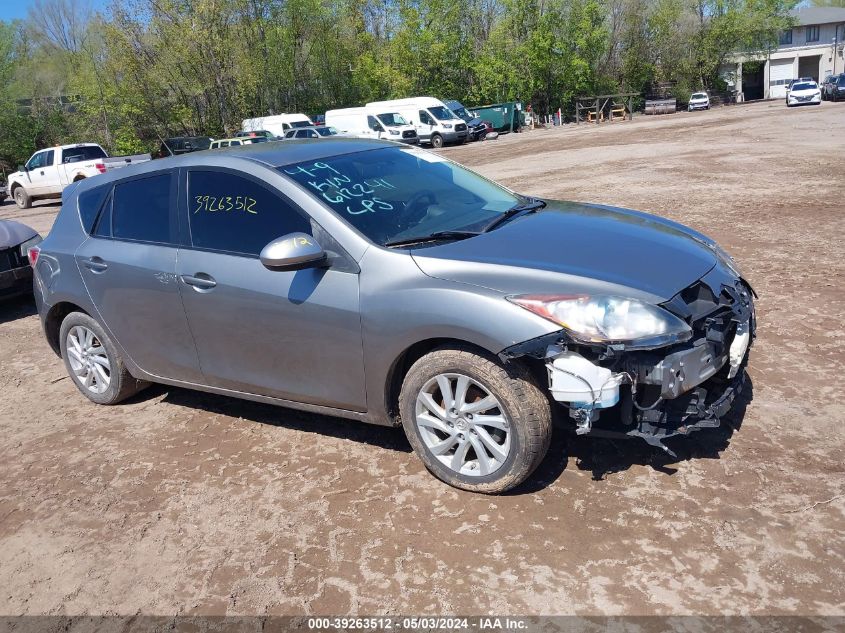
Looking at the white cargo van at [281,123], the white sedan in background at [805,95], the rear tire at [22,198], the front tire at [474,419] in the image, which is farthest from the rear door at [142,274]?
the white sedan in background at [805,95]

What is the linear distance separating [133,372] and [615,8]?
6967cm

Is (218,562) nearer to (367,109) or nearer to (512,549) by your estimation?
(512,549)

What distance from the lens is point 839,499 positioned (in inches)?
124

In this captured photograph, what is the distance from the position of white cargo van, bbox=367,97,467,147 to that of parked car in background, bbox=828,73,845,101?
25.7 meters

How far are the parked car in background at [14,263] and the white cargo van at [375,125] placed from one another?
93.4 feet

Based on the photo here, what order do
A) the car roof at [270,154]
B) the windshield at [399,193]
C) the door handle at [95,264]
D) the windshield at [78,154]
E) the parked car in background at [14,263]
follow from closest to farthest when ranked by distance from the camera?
the windshield at [399,193] → the car roof at [270,154] → the door handle at [95,264] → the parked car in background at [14,263] → the windshield at [78,154]

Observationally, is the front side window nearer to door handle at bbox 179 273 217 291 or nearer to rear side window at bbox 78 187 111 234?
door handle at bbox 179 273 217 291

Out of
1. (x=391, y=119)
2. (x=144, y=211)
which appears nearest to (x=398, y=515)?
(x=144, y=211)

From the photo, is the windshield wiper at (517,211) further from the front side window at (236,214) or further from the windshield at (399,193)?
the front side window at (236,214)

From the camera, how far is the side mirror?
352cm

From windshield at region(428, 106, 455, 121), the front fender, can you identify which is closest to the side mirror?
the front fender

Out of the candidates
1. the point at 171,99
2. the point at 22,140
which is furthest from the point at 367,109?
the point at 22,140

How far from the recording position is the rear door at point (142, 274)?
4348 millimetres

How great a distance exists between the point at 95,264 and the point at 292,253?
6.38ft
